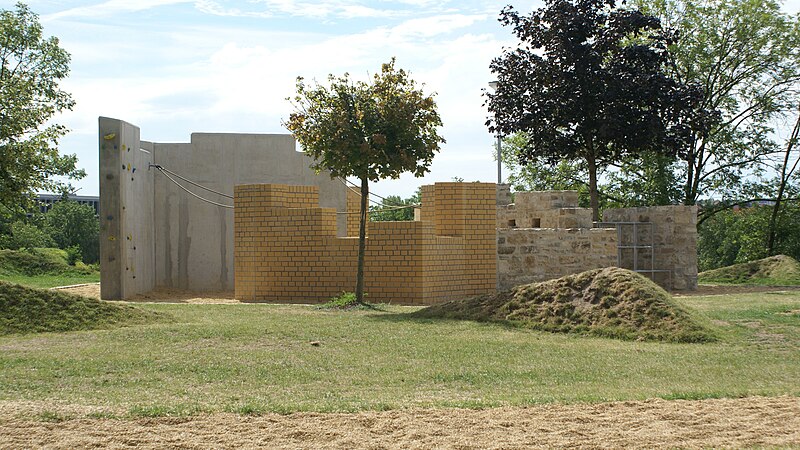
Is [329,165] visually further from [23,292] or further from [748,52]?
[748,52]

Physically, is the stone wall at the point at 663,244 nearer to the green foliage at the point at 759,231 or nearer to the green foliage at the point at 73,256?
the green foliage at the point at 759,231

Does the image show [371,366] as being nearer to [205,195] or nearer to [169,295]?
[169,295]

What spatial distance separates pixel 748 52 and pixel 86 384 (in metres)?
25.7

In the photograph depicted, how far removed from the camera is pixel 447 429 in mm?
5883

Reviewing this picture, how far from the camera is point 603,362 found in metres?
8.96

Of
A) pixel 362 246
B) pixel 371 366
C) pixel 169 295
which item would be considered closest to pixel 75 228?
pixel 169 295

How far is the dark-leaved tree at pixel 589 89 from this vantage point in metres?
22.3


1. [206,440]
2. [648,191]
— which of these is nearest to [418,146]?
[206,440]

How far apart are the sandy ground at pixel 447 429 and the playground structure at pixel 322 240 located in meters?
10.7

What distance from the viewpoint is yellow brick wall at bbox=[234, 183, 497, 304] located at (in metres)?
17.1

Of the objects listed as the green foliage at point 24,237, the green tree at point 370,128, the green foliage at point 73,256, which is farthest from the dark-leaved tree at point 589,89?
the green foliage at point 24,237

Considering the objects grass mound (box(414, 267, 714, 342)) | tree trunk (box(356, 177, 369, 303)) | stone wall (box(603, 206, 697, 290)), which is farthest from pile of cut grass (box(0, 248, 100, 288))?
grass mound (box(414, 267, 714, 342))

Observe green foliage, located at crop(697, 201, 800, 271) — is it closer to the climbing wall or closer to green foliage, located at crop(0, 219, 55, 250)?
the climbing wall

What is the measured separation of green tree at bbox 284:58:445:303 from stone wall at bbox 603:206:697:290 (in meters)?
7.31
